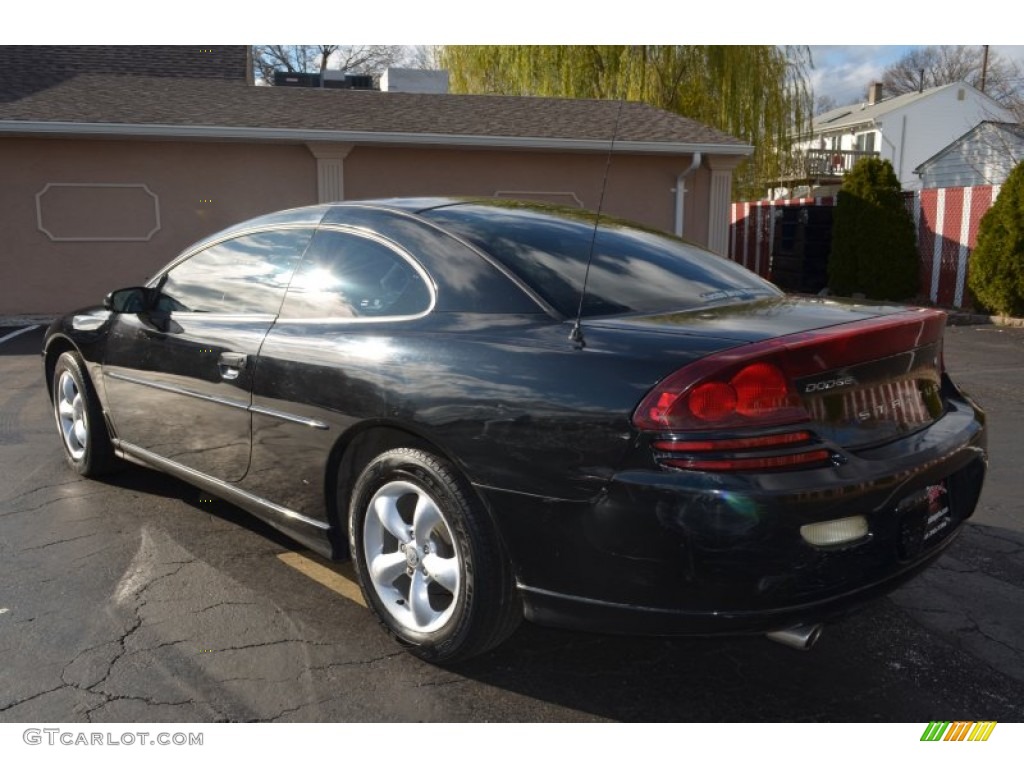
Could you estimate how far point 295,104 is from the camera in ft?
49.2

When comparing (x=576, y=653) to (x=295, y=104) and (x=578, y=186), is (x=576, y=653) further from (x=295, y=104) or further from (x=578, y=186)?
(x=295, y=104)

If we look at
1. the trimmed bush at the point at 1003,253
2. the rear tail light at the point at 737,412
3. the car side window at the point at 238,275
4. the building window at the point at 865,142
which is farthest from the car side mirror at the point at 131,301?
the building window at the point at 865,142

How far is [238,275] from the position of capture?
4.01 meters

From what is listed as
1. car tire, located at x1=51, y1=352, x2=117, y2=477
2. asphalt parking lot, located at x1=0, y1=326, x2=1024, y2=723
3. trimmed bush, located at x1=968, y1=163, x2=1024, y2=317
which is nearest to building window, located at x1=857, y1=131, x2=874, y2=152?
trimmed bush, located at x1=968, y1=163, x2=1024, y2=317

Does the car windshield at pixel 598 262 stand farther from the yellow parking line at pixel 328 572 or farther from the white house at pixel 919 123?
the white house at pixel 919 123

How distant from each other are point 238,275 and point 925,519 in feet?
9.40

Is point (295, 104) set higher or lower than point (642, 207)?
higher

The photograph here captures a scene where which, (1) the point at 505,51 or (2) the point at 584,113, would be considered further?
(1) the point at 505,51

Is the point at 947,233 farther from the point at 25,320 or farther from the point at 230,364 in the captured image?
the point at 25,320

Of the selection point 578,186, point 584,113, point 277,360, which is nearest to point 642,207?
point 578,186

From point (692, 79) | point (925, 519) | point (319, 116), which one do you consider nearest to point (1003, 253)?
point (319, 116)

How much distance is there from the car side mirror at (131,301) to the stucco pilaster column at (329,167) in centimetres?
949

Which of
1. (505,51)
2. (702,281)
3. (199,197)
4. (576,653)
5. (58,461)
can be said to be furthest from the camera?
(505,51)

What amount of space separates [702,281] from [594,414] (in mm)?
1120
